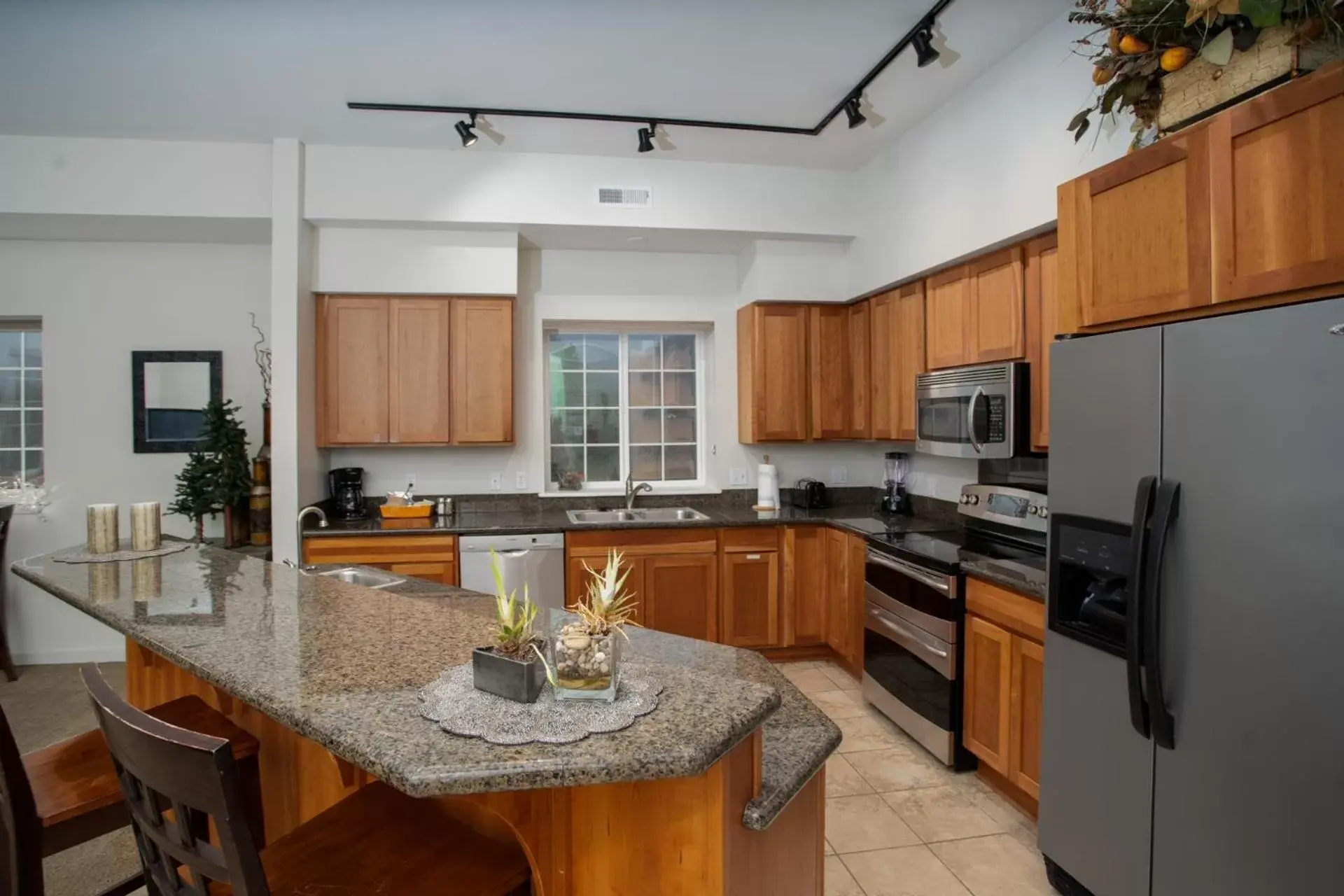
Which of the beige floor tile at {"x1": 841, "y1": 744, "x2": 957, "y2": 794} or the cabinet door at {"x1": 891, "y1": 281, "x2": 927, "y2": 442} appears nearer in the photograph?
the beige floor tile at {"x1": 841, "y1": 744, "x2": 957, "y2": 794}

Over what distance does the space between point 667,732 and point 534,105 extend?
10.3 feet

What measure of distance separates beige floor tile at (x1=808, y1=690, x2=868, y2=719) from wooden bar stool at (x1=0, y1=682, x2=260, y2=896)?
2.50 m

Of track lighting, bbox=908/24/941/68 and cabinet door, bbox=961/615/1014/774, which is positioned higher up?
track lighting, bbox=908/24/941/68

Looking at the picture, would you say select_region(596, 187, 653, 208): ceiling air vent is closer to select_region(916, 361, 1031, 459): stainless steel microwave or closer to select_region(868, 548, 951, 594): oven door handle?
select_region(916, 361, 1031, 459): stainless steel microwave

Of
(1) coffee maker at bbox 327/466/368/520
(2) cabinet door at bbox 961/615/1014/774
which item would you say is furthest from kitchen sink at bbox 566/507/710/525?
(2) cabinet door at bbox 961/615/1014/774

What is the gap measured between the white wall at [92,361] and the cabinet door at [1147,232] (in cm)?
442

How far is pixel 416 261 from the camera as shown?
12.8 ft

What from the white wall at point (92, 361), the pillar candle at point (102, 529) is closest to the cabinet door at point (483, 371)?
the white wall at point (92, 361)

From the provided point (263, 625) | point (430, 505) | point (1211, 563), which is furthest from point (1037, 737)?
point (430, 505)

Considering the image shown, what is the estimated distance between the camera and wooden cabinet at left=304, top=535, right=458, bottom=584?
11.7 ft

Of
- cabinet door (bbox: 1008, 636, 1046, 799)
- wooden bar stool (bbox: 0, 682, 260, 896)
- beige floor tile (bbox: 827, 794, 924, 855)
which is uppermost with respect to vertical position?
wooden bar stool (bbox: 0, 682, 260, 896)

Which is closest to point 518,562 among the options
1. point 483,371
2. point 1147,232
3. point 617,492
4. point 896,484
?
point 617,492

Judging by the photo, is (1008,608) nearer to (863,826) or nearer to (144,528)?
(863,826)

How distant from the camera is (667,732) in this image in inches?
36.3
